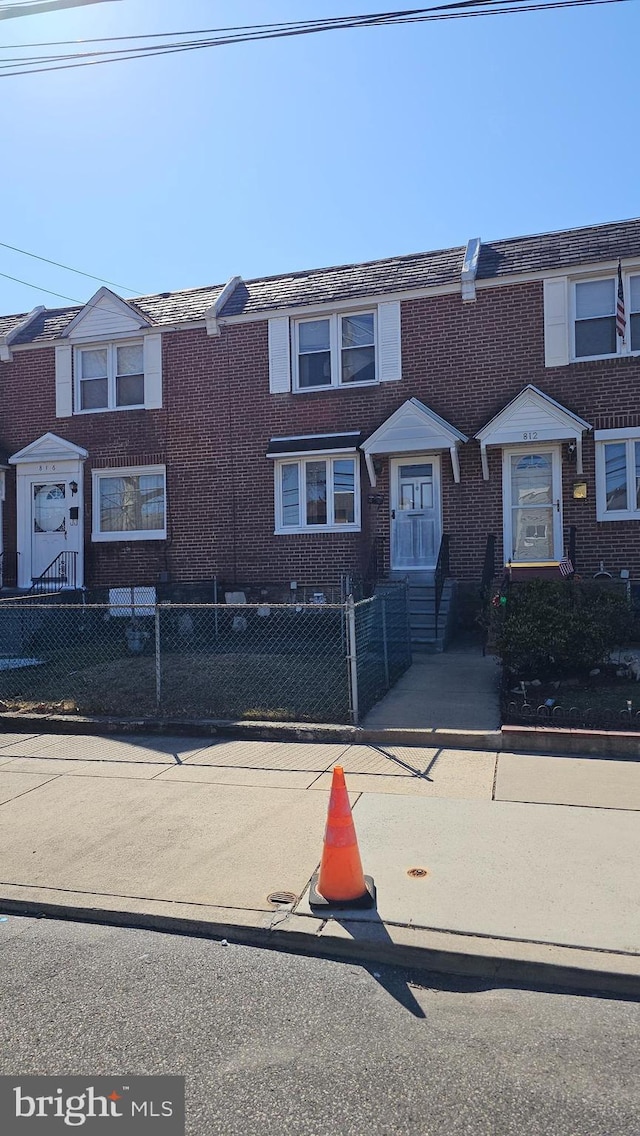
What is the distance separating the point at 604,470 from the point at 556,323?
9.15 ft

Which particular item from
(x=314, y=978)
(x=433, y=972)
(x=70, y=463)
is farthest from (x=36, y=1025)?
(x=70, y=463)

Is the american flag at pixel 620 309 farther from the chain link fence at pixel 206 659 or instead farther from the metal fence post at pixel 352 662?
the metal fence post at pixel 352 662

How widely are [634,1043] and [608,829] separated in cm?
225

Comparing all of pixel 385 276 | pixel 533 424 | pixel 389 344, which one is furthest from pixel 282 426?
pixel 533 424

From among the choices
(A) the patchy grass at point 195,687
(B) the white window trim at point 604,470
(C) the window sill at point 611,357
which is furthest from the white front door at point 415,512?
(A) the patchy grass at point 195,687

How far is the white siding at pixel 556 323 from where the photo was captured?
14.0 meters

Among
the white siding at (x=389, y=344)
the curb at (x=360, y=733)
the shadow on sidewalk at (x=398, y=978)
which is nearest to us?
the shadow on sidewalk at (x=398, y=978)

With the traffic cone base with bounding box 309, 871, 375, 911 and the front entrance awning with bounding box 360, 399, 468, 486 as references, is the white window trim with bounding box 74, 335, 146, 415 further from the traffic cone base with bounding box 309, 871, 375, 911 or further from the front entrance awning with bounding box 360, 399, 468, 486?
the traffic cone base with bounding box 309, 871, 375, 911

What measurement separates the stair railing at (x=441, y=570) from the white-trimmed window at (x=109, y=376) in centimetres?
748

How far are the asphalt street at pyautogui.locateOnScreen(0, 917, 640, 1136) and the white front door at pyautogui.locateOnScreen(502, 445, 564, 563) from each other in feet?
36.9

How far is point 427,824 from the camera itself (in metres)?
5.52

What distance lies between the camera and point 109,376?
685 inches

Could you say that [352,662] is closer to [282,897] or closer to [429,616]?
[282,897]

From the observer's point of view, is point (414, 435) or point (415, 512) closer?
point (414, 435)
